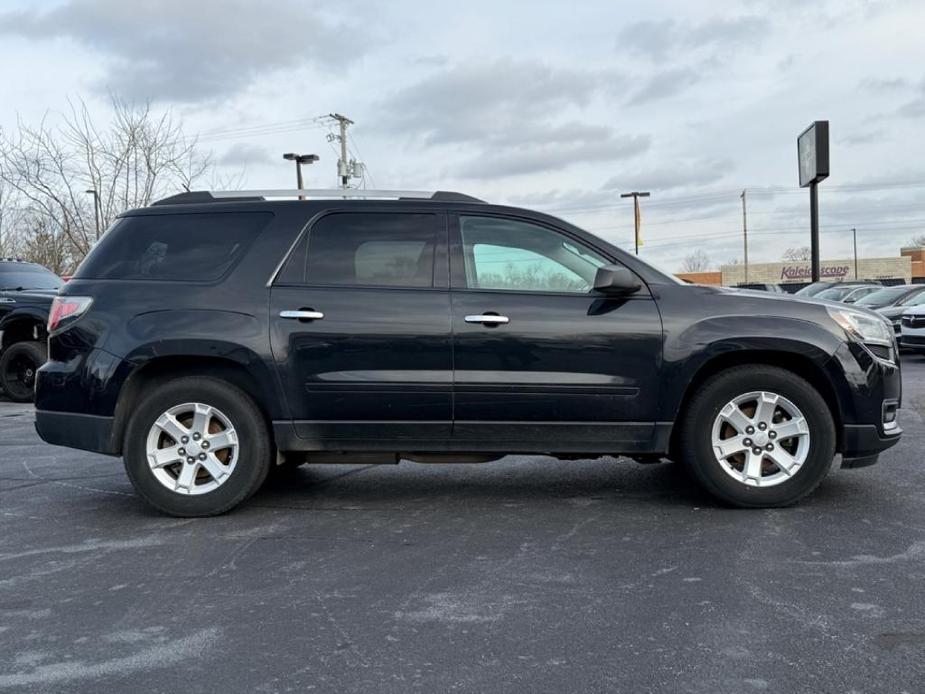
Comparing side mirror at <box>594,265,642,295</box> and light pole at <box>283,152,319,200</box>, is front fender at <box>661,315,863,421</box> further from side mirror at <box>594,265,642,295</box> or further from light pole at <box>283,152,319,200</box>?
light pole at <box>283,152,319,200</box>

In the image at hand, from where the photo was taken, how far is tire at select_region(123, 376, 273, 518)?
16.6 ft

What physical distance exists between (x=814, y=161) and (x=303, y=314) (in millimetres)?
20263

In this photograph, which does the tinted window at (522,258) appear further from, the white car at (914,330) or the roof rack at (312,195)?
the white car at (914,330)

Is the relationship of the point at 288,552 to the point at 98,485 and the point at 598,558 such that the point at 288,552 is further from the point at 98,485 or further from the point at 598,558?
the point at 98,485

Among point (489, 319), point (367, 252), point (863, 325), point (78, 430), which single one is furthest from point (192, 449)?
point (863, 325)

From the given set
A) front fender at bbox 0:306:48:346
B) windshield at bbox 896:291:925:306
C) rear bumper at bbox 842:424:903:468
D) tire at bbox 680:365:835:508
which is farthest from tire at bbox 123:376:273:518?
windshield at bbox 896:291:925:306

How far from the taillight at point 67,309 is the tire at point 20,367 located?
6.64 meters

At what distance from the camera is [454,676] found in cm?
293

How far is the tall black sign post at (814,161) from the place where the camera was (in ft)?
71.3

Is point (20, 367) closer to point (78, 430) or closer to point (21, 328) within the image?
point (21, 328)

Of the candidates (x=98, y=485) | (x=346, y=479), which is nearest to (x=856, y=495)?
(x=346, y=479)

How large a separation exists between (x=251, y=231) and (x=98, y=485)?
2277mm

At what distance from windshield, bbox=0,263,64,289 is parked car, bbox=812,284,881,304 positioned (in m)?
16.9

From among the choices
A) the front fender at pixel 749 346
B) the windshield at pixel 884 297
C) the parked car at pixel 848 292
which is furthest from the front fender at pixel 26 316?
the parked car at pixel 848 292
